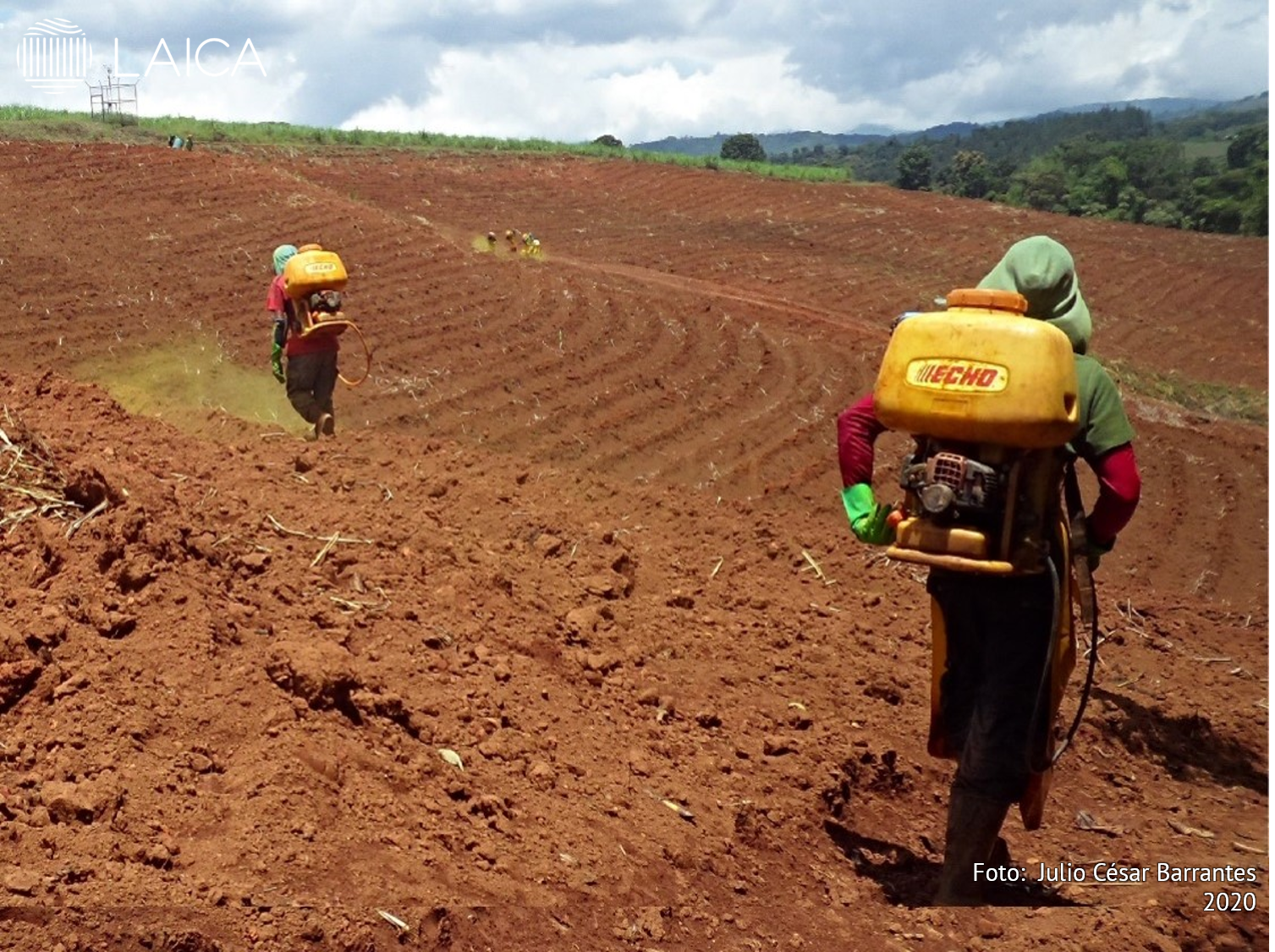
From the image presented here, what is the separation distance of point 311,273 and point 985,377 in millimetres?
5734

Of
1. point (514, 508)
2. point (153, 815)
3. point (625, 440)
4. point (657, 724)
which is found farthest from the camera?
point (625, 440)

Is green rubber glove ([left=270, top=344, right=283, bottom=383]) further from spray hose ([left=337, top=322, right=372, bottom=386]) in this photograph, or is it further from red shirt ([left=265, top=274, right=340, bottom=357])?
spray hose ([left=337, top=322, right=372, bottom=386])

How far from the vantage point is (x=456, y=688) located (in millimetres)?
4391

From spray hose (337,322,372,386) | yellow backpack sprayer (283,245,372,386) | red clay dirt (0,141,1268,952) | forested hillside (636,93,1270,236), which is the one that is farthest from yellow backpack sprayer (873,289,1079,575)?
forested hillside (636,93,1270,236)

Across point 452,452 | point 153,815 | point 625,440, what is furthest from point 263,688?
point 625,440

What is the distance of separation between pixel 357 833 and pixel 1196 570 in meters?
7.68

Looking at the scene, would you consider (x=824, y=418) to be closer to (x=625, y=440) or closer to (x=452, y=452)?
(x=625, y=440)

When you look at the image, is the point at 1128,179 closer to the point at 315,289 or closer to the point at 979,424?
the point at 315,289

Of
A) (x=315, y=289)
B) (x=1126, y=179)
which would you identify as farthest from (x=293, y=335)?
(x=1126, y=179)

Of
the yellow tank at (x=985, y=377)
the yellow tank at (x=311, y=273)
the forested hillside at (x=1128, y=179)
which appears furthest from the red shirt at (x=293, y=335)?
the forested hillside at (x=1128, y=179)

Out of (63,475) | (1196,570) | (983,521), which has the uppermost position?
(983,521)

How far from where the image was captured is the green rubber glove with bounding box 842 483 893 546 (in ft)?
12.8

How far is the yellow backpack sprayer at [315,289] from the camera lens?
8258 millimetres

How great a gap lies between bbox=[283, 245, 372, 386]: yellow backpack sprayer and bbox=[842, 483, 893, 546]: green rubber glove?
4.92 m
